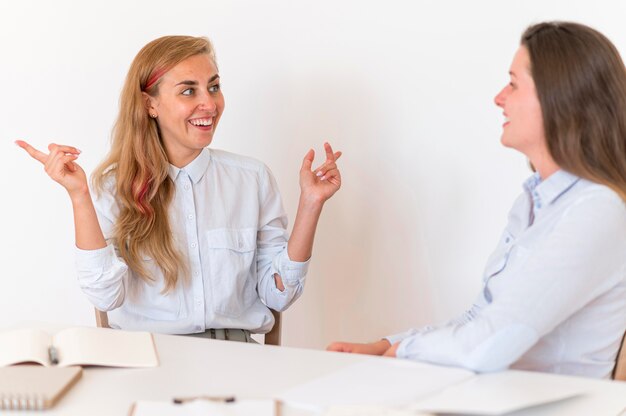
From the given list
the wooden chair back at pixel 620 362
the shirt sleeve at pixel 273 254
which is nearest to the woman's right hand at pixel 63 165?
the shirt sleeve at pixel 273 254

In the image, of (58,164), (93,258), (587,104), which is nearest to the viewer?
(587,104)

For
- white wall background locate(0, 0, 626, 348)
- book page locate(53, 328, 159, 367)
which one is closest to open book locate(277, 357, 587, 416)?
book page locate(53, 328, 159, 367)

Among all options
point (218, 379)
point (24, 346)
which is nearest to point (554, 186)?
point (218, 379)

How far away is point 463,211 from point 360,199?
1.26ft

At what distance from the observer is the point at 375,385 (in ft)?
5.59

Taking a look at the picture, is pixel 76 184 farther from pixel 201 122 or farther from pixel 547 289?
pixel 547 289

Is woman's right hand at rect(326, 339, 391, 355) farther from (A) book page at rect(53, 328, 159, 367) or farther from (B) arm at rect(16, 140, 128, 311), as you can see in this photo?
(B) arm at rect(16, 140, 128, 311)

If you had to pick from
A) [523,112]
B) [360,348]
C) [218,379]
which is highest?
[523,112]

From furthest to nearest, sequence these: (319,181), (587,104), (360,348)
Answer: (319,181)
(360,348)
(587,104)

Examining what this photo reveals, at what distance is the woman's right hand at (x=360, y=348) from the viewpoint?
84.9 inches

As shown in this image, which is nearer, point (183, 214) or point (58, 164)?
point (58, 164)

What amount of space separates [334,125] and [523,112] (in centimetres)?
141

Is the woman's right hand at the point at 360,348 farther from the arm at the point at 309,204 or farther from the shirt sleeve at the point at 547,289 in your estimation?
the arm at the point at 309,204

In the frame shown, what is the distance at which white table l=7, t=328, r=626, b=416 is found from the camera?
63.9 inches
